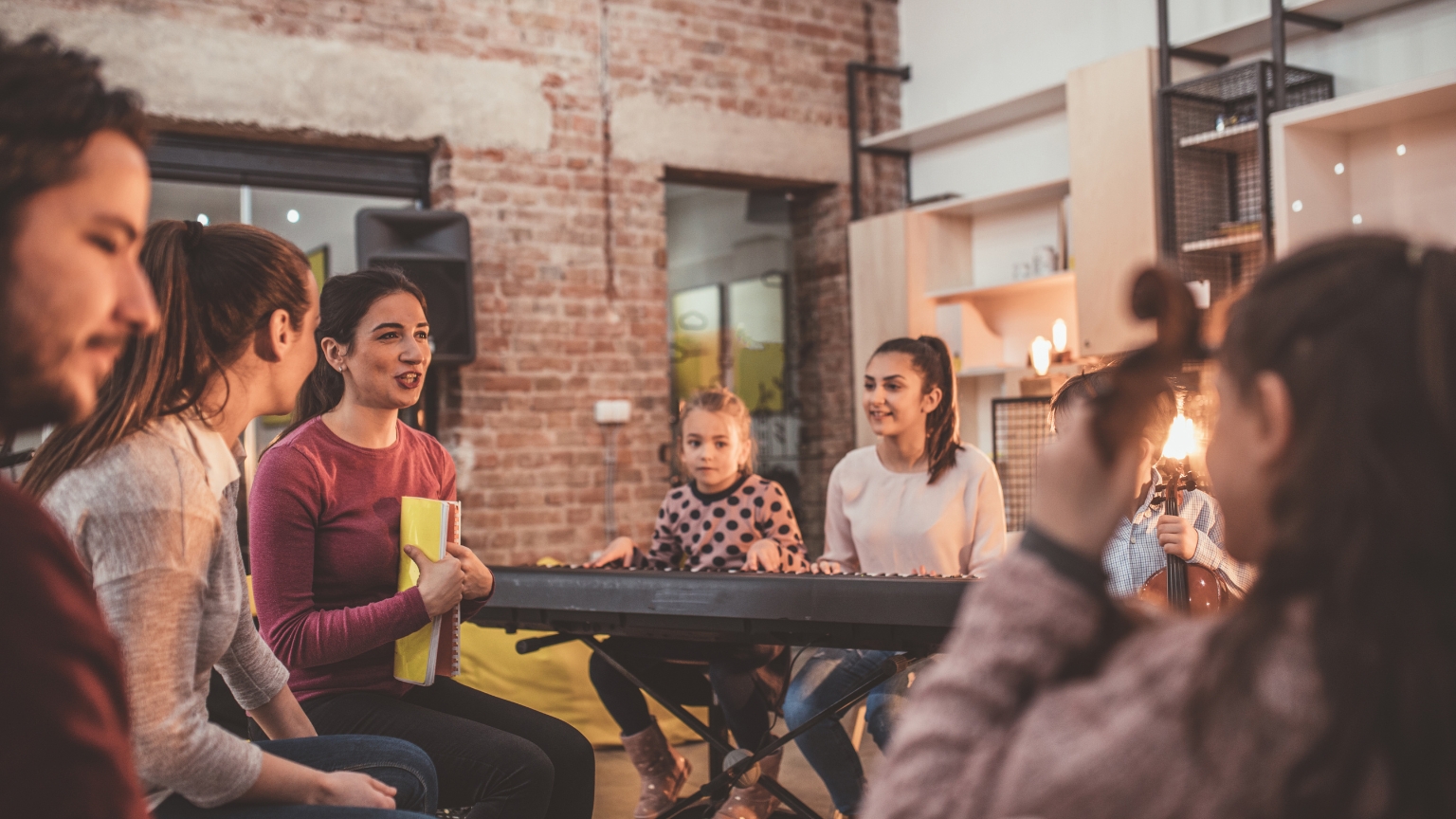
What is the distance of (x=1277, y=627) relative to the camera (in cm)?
70

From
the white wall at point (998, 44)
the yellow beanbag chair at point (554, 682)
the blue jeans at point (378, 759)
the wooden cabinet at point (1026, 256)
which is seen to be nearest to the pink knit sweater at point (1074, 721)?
the blue jeans at point (378, 759)

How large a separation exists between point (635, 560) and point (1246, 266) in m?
2.86

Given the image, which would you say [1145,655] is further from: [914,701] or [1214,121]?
[1214,121]

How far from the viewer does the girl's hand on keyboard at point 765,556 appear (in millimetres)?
2732

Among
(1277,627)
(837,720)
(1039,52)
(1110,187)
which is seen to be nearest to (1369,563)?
(1277,627)

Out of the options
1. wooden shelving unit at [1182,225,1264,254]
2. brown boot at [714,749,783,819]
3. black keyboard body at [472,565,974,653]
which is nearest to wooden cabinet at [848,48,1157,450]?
wooden shelving unit at [1182,225,1264,254]

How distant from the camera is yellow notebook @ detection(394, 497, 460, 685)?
177cm

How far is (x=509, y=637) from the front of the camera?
3.77 metres

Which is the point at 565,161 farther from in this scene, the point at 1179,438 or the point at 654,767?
the point at 1179,438

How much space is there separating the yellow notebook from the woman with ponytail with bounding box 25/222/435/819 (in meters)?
0.25

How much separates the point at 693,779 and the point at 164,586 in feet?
8.17

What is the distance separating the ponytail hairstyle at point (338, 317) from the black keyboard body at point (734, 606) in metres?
0.47

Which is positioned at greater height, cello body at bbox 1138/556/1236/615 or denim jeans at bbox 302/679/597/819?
cello body at bbox 1138/556/1236/615

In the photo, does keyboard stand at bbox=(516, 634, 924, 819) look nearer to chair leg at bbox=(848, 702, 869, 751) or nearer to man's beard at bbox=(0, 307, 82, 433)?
chair leg at bbox=(848, 702, 869, 751)
